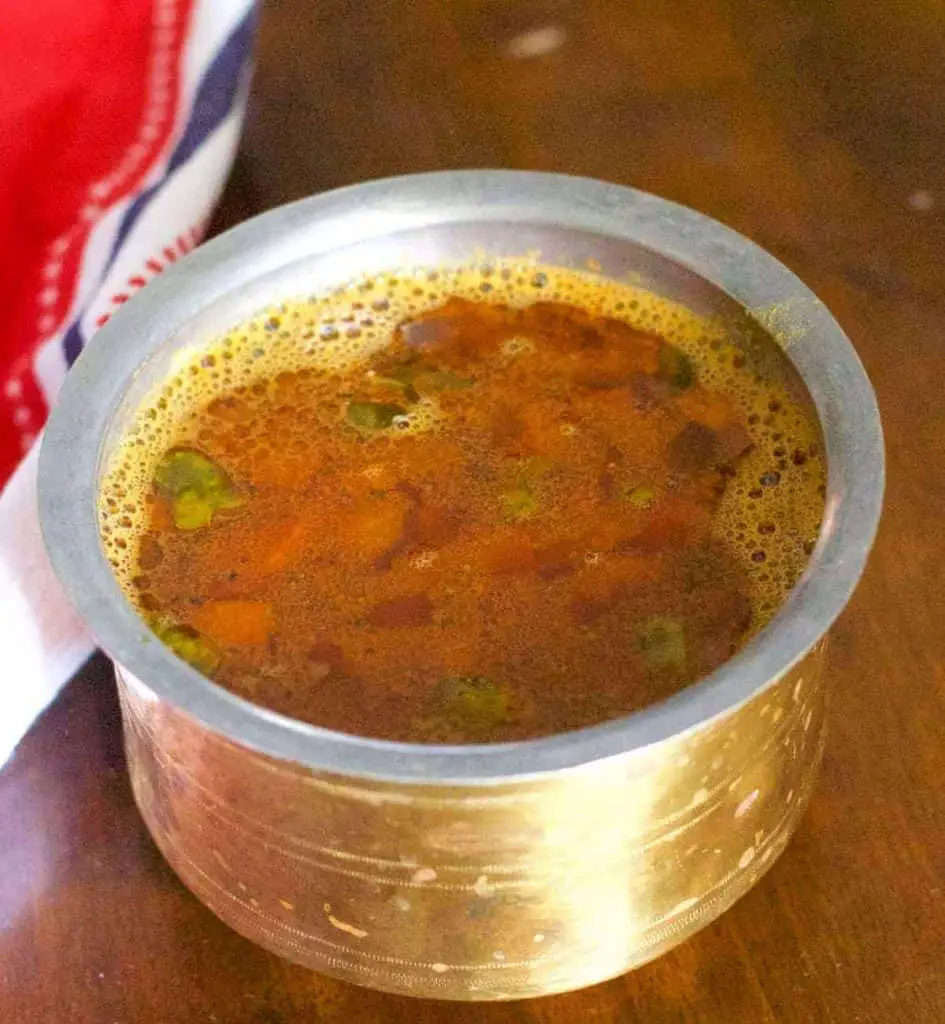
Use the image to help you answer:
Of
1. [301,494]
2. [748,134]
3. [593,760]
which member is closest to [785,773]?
[593,760]

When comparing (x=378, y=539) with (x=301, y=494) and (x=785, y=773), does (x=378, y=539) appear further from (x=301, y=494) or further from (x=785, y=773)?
(x=785, y=773)

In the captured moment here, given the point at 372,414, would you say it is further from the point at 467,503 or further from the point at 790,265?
the point at 790,265

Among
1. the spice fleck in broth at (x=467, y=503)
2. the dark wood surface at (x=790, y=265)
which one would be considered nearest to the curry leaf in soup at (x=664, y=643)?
the spice fleck in broth at (x=467, y=503)

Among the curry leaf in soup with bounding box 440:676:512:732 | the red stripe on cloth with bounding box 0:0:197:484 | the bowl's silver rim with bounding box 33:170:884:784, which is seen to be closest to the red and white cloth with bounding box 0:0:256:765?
the red stripe on cloth with bounding box 0:0:197:484

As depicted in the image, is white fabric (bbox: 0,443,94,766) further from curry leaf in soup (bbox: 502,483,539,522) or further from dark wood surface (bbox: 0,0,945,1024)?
curry leaf in soup (bbox: 502,483,539,522)

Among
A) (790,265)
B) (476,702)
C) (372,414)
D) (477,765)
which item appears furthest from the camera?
(790,265)

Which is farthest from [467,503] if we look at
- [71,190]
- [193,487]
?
[71,190]
